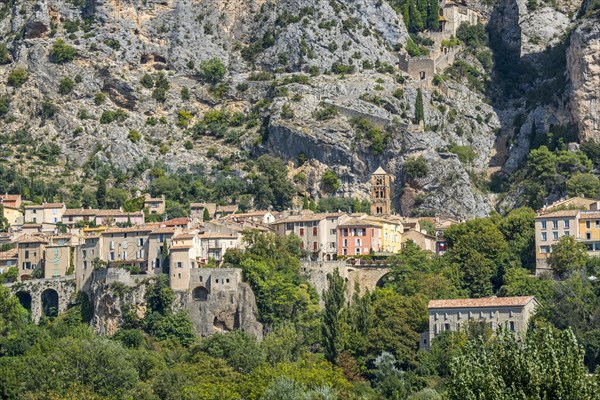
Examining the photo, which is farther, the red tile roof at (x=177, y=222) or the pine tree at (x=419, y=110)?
the pine tree at (x=419, y=110)

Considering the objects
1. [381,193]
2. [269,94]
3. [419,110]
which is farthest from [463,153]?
[269,94]

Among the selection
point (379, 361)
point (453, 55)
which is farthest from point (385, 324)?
point (453, 55)

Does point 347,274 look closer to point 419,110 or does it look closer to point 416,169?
point 416,169

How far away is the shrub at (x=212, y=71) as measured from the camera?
140875 millimetres

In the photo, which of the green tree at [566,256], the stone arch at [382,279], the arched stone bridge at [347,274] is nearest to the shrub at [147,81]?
the arched stone bridge at [347,274]

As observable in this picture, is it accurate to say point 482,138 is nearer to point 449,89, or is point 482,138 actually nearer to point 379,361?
point 449,89

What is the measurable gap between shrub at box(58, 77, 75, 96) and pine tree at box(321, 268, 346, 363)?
47596 millimetres

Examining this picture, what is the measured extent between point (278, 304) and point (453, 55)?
2055 inches

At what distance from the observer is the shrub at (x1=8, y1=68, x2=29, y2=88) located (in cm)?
13888

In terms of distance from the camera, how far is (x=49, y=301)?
105 metres

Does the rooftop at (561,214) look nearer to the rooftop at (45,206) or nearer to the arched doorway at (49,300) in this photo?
the arched doorway at (49,300)

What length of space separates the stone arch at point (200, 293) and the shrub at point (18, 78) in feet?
148

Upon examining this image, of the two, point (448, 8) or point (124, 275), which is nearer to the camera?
point (124, 275)

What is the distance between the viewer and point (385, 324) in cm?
9569
